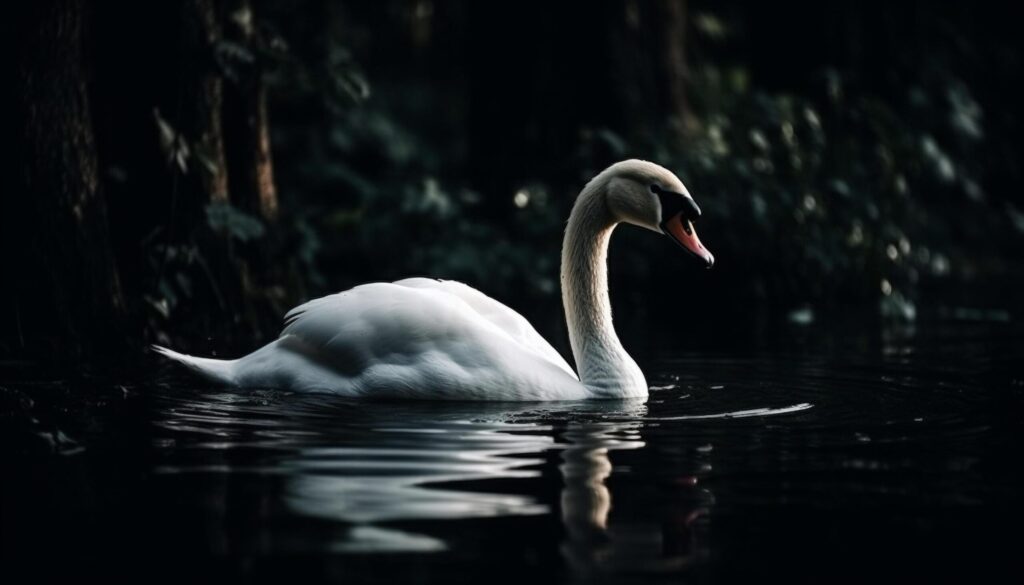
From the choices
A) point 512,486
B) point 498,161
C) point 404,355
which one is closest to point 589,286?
point 404,355

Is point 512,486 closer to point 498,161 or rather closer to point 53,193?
point 53,193

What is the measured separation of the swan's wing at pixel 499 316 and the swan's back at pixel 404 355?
0.06 metres

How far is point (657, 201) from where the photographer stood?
7.73 m

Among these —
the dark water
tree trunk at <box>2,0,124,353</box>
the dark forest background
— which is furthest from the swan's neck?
tree trunk at <box>2,0,124,353</box>

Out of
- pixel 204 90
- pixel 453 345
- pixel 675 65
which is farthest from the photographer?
pixel 675 65

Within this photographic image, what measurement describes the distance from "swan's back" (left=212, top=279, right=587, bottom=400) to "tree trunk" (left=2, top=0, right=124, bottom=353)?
1.13m

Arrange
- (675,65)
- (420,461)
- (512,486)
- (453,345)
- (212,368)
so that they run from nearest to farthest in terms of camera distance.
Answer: (512,486), (420,461), (453,345), (212,368), (675,65)

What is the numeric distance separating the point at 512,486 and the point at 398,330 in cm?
225

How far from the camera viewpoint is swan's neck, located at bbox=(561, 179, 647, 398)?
772 cm

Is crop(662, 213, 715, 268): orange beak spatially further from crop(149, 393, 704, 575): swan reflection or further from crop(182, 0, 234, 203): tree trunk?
crop(182, 0, 234, 203): tree trunk

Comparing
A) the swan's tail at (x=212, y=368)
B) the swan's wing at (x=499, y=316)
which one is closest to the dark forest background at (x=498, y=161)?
the swan's tail at (x=212, y=368)

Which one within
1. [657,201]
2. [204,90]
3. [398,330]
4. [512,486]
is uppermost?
[204,90]

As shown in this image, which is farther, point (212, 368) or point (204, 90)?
point (204, 90)

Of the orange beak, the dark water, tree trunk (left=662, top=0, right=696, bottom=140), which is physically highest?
tree trunk (left=662, top=0, right=696, bottom=140)
